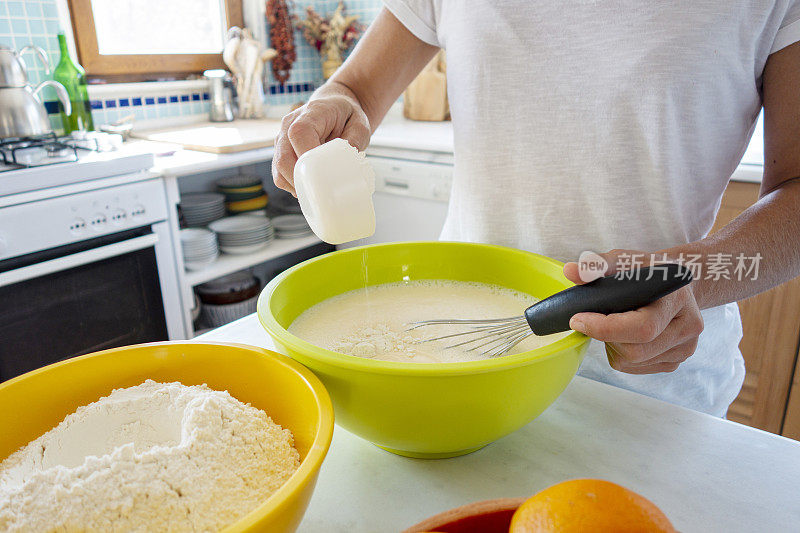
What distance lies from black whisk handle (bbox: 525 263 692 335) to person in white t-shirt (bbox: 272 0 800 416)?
85 millimetres

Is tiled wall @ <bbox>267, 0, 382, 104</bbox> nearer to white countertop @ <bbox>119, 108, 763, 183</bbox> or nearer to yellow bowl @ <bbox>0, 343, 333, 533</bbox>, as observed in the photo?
white countertop @ <bbox>119, 108, 763, 183</bbox>

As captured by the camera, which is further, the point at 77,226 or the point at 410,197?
the point at 410,197

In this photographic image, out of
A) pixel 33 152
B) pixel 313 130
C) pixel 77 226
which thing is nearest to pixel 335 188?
pixel 313 130

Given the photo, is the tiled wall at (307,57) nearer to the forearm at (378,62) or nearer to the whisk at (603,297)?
the forearm at (378,62)

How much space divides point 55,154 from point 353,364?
5.07 feet

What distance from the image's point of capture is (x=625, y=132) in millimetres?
766

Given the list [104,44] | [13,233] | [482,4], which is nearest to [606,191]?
[482,4]

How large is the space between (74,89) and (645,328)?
6.92 feet

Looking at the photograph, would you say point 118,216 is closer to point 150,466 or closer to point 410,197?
point 410,197

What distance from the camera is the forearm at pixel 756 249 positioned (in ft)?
2.06

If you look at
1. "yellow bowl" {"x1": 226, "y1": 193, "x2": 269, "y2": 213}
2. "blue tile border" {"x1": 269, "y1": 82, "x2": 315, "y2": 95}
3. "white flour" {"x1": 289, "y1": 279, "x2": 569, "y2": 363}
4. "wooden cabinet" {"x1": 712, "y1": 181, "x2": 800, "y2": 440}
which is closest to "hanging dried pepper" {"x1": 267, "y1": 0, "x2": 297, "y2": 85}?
"blue tile border" {"x1": 269, "y1": 82, "x2": 315, "y2": 95}

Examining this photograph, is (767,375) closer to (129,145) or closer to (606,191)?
(606,191)

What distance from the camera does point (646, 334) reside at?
A: 489 mm

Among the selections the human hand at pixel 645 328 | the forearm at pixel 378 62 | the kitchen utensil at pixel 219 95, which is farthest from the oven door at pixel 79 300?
the human hand at pixel 645 328
